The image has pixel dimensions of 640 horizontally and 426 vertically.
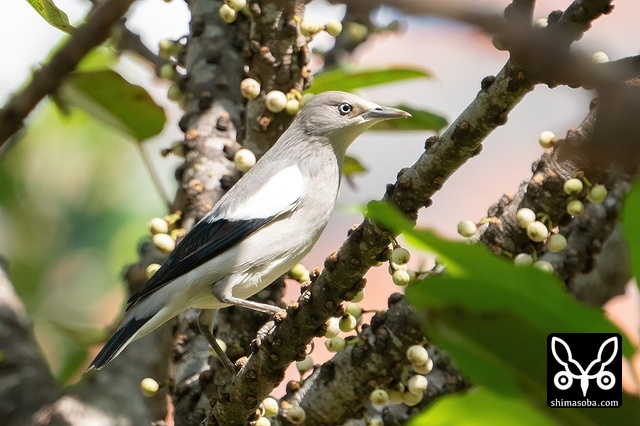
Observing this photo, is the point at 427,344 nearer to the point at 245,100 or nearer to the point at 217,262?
the point at 217,262

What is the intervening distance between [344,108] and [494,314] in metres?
3.52

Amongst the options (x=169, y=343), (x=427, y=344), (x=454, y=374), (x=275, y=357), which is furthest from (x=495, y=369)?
(x=169, y=343)

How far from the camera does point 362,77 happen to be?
14.1ft

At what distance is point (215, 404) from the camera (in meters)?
3.15

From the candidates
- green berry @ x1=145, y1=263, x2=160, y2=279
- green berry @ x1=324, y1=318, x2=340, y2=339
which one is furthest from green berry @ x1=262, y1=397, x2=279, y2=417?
green berry @ x1=145, y1=263, x2=160, y2=279

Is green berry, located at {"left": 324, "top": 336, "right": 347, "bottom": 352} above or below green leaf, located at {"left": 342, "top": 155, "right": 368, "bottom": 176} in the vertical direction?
below

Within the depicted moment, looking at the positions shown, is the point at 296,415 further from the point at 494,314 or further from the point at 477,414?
the point at 477,414

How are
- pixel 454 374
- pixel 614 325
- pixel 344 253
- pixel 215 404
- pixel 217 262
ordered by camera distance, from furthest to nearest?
1. pixel 217 262
2. pixel 454 374
3. pixel 215 404
4. pixel 344 253
5. pixel 614 325

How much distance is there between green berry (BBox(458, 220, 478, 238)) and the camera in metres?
3.17

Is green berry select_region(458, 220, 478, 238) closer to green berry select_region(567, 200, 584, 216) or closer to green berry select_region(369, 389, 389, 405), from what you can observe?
green berry select_region(567, 200, 584, 216)

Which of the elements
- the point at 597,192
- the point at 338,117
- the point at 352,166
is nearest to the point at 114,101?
the point at 338,117

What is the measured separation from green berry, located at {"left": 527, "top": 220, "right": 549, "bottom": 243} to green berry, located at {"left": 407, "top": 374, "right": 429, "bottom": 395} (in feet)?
2.30

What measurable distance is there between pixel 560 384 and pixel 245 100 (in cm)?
299

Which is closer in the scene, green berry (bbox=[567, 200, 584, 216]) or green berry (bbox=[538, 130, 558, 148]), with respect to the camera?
green berry (bbox=[567, 200, 584, 216])
